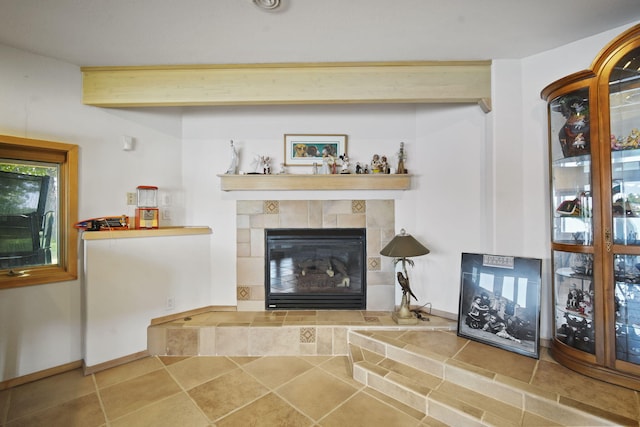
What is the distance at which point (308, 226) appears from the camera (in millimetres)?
2615

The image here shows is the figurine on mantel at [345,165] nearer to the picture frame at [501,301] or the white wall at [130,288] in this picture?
the picture frame at [501,301]

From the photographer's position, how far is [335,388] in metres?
1.74

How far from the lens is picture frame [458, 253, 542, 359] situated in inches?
70.2

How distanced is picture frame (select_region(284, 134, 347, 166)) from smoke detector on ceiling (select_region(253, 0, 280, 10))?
120 cm

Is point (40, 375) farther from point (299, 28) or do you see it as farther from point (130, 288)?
point (299, 28)

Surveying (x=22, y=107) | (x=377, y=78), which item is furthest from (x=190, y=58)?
(x=377, y=78)

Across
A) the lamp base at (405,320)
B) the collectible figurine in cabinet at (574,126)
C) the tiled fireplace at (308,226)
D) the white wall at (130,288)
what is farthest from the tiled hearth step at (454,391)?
the white wall at (130,288)

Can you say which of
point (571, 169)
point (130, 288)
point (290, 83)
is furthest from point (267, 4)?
point (130, 288)

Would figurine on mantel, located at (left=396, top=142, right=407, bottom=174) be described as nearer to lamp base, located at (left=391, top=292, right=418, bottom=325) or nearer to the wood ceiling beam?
the wood ceiling beam

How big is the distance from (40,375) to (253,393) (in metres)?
1.65

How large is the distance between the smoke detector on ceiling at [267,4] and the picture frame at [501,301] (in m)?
2.24

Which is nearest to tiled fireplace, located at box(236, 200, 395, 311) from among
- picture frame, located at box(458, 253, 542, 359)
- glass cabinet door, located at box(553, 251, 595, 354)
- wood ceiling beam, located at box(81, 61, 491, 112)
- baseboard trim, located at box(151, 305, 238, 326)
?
baseboard trim, located at box(151, 305, 238, 326)

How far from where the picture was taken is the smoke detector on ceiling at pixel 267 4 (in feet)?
4.71

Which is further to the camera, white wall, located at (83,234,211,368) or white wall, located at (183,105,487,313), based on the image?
white wall, located at (183,105,487,313)
